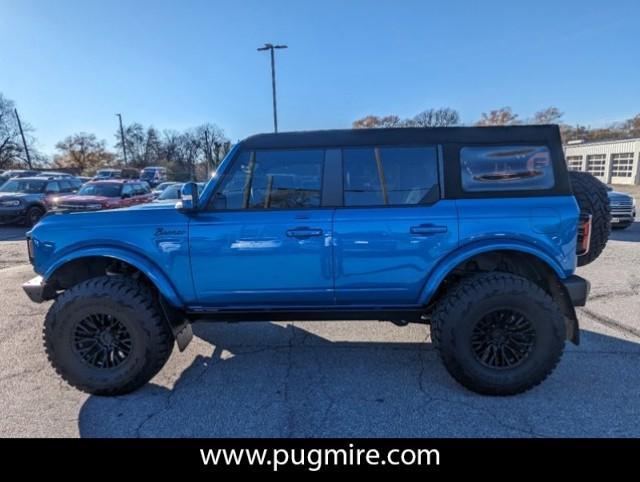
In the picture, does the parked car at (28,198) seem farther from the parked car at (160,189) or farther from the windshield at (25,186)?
the parked car at (160,189)

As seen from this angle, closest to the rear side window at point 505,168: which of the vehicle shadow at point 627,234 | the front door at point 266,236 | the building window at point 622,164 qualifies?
the front door at point 266,236

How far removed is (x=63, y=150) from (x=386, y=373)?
78.5 meters

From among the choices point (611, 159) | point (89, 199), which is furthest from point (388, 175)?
point (611, 159)

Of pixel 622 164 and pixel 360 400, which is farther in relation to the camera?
pixel 622 164

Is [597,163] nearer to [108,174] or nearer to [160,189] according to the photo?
[160,189]

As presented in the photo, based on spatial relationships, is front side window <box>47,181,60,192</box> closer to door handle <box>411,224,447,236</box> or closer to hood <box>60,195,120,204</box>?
hood <box>60,195,120,204</box>

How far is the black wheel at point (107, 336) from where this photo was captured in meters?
2.80

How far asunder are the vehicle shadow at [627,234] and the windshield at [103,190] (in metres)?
14.8

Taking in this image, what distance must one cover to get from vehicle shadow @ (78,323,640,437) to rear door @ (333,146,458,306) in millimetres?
738

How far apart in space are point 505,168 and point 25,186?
52.2ft

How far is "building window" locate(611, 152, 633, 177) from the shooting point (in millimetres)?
28359

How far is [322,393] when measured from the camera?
2.85 m

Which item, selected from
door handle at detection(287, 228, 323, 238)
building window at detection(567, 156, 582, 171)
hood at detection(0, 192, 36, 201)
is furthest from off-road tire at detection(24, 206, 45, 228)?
building window at detection(567, 156, 582, 171)

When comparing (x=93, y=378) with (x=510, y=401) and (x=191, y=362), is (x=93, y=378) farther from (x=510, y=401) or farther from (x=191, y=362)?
(x=510, y=401)
